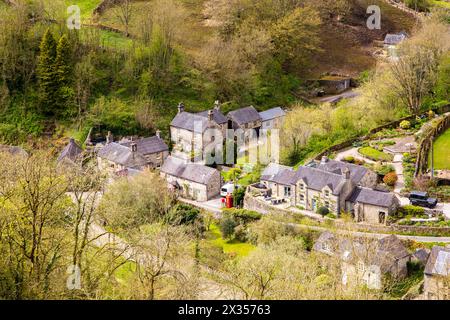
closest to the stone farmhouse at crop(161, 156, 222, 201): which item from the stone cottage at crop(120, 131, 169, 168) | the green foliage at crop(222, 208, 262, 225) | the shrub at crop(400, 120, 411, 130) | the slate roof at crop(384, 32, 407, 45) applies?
the stone cottage at crop(120, 131, 169, 168)

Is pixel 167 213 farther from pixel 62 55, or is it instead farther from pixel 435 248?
pixel 62 55

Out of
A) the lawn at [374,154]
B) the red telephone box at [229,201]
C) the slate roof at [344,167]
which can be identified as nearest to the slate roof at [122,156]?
the red telephone box at [229,201]

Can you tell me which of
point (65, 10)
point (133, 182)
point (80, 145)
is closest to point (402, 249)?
point (133, 182)

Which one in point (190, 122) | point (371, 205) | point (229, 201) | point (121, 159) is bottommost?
point (229, 201)

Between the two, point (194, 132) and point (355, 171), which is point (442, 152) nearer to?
point (355, 171)

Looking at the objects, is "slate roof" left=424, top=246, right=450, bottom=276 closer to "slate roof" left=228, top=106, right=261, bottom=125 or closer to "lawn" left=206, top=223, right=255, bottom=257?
"lawn" left=206, top=223, right=255, bottom=257

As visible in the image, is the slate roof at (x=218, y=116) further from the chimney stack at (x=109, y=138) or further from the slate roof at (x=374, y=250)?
the slate roof at (x=374, y=250)

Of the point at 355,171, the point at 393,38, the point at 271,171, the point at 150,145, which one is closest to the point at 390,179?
the point at 355,171
